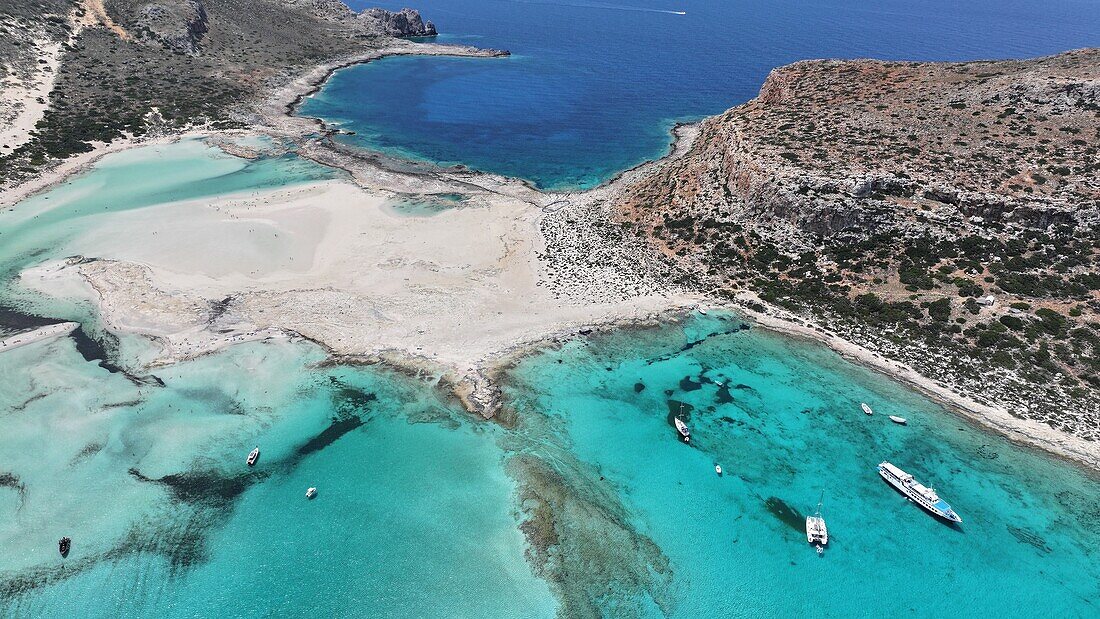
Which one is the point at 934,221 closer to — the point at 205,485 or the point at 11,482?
the point at 205,485

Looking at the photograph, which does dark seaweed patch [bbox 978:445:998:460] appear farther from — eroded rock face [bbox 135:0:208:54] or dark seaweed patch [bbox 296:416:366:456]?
eroded rock face [bbox 135:0:208:54]

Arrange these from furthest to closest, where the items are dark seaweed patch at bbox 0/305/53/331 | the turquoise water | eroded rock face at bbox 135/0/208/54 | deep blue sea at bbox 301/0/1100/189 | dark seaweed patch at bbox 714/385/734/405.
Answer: eroded rock face at bbox 135/0/208/54 < deep blue sea at bbox 301/0/1100/189 < dark seaweed patch at bbox 0/305/53/331 < dark seaweed patch at bbox 714/385/734/405 < the turquoise water

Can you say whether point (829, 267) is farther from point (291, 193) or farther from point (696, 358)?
point (291, 193)

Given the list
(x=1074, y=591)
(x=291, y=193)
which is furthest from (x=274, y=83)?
(x=1074, y=591)

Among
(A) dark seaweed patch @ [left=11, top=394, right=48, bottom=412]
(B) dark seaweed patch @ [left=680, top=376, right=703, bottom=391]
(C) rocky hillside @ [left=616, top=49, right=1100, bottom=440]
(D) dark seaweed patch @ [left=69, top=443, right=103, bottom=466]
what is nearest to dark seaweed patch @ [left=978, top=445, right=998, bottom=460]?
(C) rocky hillside @ [left=616, top=49, right=1100, bottom=440]

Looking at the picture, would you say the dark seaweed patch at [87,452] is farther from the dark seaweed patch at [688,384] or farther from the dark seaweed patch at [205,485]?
the dark seaweed patch at [688,384]

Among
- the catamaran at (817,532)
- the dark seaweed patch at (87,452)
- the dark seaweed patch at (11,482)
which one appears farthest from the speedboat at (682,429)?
the dark seaweed patch at (11,482)
